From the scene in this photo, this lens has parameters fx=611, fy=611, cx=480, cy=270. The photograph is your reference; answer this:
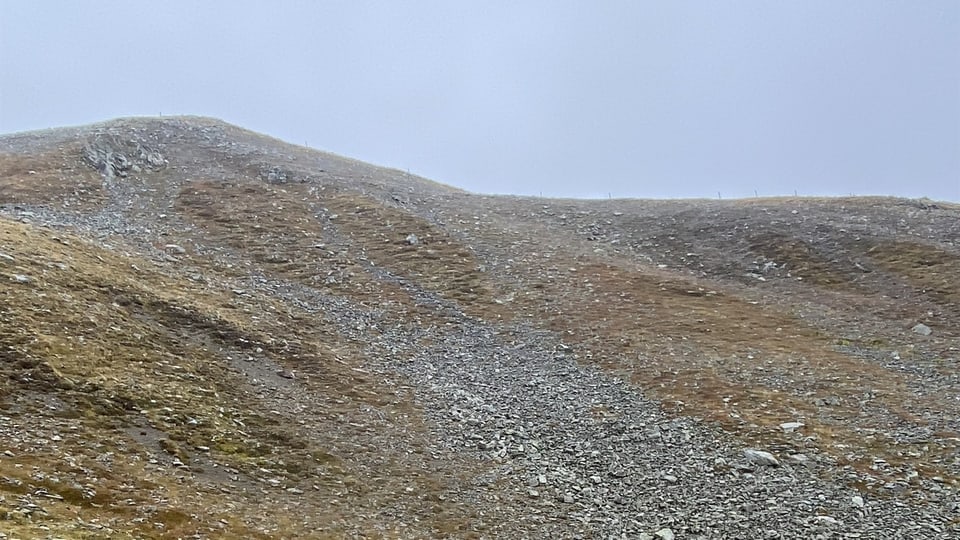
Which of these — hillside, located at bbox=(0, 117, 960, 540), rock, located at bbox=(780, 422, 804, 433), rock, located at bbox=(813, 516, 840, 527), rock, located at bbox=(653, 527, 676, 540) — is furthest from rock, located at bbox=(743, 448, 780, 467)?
rock, located at bbox=(653, 527, 676, 540)

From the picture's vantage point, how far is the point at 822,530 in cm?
1497

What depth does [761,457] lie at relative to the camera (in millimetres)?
18188

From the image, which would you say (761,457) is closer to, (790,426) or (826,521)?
(790,426)

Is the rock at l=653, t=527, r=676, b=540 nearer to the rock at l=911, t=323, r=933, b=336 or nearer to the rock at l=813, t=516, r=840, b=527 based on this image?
the rock at l=813, t=516, r=840, b=527

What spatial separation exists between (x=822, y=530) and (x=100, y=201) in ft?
134

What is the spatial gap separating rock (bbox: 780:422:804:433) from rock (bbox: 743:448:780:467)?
1.78m

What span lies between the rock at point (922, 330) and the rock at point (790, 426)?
12.3 metres

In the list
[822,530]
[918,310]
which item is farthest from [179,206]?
[918,310]

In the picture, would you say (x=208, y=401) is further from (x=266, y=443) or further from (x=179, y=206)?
(x=179, y=206)

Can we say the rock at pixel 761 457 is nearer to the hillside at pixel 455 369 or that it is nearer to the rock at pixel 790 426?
the hillside at pixel 455 369

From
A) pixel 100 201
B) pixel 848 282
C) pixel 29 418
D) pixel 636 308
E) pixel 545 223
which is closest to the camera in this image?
pixel 29 418

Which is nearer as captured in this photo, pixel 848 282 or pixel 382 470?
pixel 382 470

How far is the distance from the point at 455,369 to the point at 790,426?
40.3ft

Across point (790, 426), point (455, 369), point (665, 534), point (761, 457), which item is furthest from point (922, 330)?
point (455, 369)
